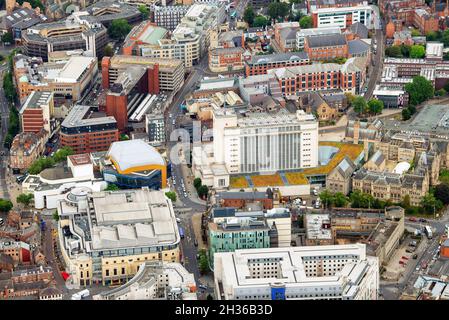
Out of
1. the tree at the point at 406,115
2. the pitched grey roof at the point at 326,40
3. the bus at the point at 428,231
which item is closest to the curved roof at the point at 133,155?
the bus at the point at 428,231

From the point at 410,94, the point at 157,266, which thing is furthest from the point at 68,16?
the point at 157,266

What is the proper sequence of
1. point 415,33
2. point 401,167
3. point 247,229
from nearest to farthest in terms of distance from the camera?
1. point 247,229
2. point 401,167
3. point 415,33

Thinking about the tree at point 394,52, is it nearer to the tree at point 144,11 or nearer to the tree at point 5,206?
the tree at point 144,11

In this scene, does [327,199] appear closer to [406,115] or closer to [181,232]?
[181,232]

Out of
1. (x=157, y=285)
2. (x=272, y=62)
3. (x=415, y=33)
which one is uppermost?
(x=415, y=33)

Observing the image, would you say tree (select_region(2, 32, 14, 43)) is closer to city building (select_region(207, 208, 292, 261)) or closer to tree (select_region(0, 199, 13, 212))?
tree (select_region(0, 199, 13, 212))

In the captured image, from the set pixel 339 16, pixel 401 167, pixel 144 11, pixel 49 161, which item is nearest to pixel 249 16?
pixel 339 16
